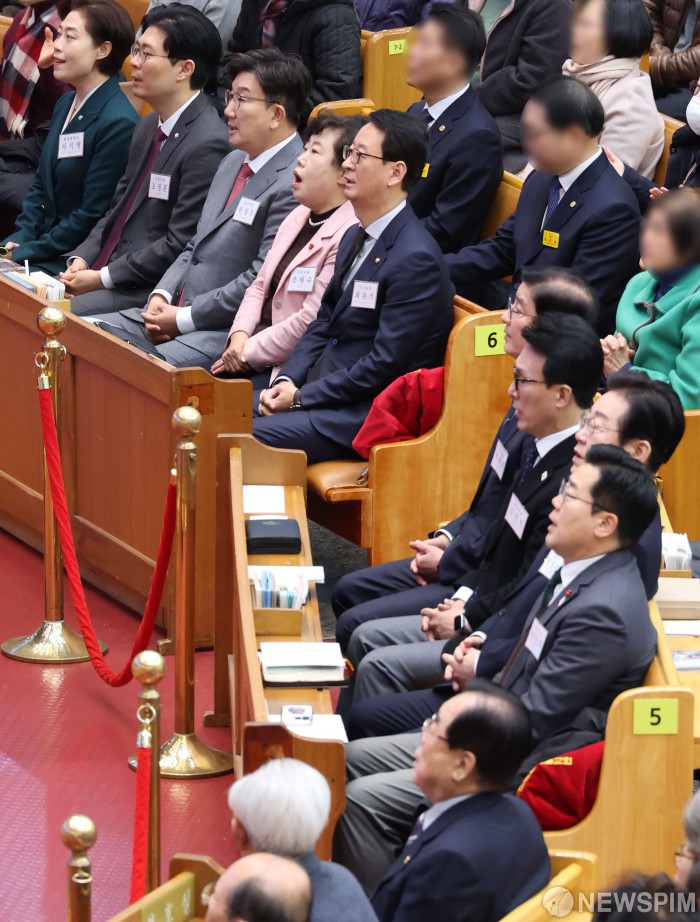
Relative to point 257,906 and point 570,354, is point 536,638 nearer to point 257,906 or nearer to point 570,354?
point 570,354

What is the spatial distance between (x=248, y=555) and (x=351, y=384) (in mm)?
1019

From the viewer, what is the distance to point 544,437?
344 centimetres

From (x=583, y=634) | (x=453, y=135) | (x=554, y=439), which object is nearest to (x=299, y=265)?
(x=453, y=135)

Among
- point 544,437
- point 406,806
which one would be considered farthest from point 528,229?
point 406,806

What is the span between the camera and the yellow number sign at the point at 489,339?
4.23 m

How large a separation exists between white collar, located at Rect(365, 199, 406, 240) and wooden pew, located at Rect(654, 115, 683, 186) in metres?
1.10

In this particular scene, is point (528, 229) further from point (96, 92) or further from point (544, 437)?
point (96, 92)

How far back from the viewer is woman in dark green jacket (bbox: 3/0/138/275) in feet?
19.6

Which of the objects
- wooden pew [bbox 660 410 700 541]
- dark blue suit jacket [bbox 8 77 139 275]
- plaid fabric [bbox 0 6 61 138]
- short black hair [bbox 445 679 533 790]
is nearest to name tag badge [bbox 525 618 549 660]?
short black hair [bbox 445 679 533 790]

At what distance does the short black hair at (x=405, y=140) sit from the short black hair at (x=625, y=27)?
886 mm

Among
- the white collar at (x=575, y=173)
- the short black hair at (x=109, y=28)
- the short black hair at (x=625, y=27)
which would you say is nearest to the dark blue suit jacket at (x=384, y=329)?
the white collar at (x=575, y=173)

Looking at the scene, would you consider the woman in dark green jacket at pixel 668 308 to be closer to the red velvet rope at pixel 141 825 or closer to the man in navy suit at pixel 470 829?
the man in navy suit at pixel 470 829

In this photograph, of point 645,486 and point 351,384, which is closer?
point 645,486

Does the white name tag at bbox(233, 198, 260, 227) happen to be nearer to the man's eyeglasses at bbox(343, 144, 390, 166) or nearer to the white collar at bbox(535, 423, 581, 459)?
the man's eyeglasses at bbox(343, 144, 390, 166)
